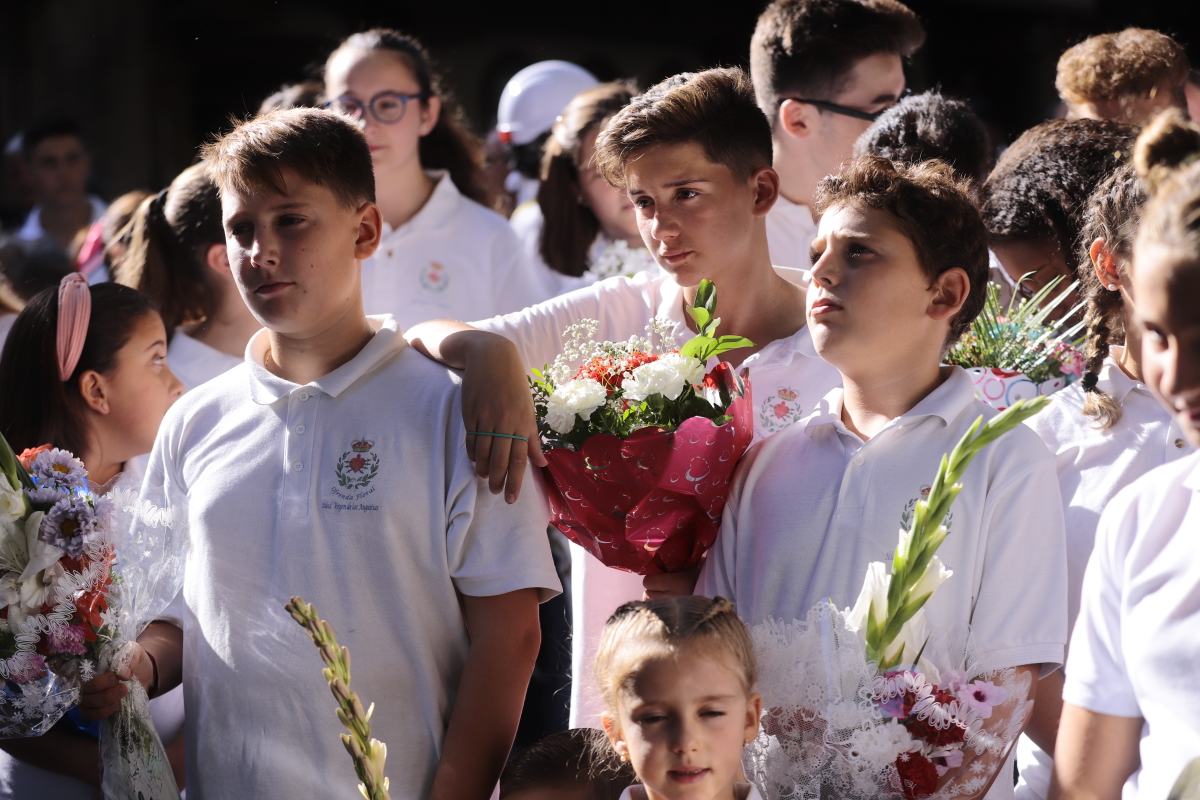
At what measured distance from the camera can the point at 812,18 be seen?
4527 mm

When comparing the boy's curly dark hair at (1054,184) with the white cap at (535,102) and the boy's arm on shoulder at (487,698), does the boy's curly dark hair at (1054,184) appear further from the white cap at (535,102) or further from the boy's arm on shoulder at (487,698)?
the white cap at (535,102)

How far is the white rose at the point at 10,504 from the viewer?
2.70m

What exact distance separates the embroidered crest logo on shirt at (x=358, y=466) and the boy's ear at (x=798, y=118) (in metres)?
2.27

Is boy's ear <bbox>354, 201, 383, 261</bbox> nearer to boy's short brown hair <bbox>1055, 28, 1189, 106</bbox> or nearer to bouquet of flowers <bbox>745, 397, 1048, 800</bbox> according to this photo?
bouquet of flowers <bbox>745, 397, 1048, 800</bbox>

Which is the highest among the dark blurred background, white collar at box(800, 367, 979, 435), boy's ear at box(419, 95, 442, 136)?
the dark blurred background

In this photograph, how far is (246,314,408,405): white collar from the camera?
9.27 ft

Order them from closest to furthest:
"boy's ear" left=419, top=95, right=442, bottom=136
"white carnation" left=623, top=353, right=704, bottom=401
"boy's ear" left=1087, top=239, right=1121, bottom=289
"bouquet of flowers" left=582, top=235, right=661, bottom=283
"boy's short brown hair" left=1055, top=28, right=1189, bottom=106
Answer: "white carnation" left=623, top=353, right=704, bottom=401 → "boy's ear" left=1087, top=239, right=1121, bottom=289 → "boy's short brown hair" left=1055, top=28, right=1189, bottom=106 → "bouquet of flowers" left=582, top=235, right=661, bottom=283 → "boy's ear" left=419, top=95, right=442, bottom=136

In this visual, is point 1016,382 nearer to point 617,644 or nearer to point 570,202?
point 617,644

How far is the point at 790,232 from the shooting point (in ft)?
14.9

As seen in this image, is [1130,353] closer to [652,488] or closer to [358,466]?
[652,488]

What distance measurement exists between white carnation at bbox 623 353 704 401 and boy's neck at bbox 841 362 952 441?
349mm

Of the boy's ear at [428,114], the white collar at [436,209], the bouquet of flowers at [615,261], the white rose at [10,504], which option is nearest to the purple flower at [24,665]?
the white rose at [10,504]

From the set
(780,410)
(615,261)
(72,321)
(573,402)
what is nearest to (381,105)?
(615,261)

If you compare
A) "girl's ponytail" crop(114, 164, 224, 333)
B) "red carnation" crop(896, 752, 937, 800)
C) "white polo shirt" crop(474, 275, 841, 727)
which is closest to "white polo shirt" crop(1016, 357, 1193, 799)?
"white polo shirt" crop(474, 275, 841, 727)
